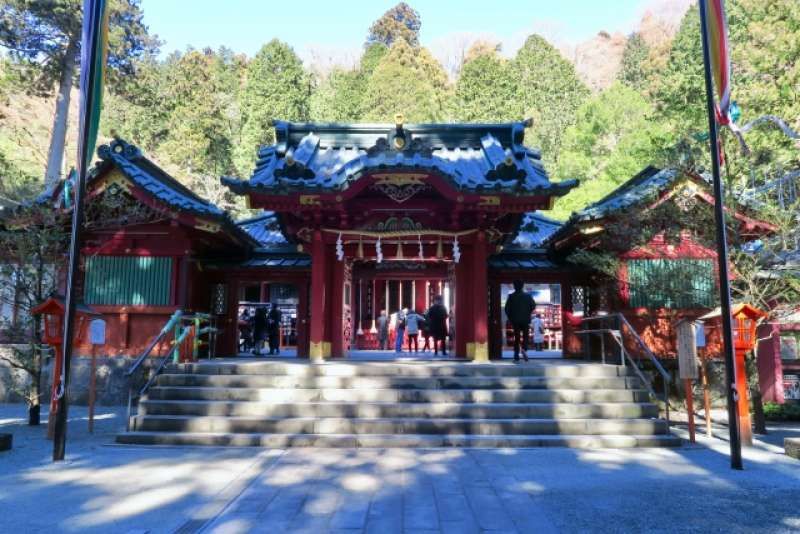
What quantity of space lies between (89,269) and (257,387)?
6.42 metres

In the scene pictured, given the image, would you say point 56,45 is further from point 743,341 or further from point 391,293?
point 743,341

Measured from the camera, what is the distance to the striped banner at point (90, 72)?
298 inches

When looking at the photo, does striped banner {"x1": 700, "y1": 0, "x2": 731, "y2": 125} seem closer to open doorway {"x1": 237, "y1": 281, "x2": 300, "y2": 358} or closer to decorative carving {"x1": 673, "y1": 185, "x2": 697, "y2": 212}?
decorative carving {"x1": 673, "y1": 185, "x2": 697, "y2": 212}

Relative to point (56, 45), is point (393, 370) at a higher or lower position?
lower

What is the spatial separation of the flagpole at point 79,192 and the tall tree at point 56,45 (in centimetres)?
1486

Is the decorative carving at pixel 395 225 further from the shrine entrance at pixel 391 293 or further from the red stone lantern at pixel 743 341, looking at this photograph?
the red stone lantern at pixel 743 341

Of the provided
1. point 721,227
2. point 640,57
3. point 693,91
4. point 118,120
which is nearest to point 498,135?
point 721,227

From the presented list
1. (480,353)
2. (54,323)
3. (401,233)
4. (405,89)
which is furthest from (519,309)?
(405,89)

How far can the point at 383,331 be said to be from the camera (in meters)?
18.8

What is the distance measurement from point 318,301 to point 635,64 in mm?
46404

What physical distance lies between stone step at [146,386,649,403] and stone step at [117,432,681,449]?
3.39ft

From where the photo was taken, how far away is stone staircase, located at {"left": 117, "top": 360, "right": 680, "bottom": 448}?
8.55 meters

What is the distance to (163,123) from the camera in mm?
36656

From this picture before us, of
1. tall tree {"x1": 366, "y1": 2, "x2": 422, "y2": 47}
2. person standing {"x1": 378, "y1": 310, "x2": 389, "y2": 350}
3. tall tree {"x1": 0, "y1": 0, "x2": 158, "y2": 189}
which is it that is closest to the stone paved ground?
person standing {"x1": 378, "y1": 310, "x2": 389, "y2": 350}
